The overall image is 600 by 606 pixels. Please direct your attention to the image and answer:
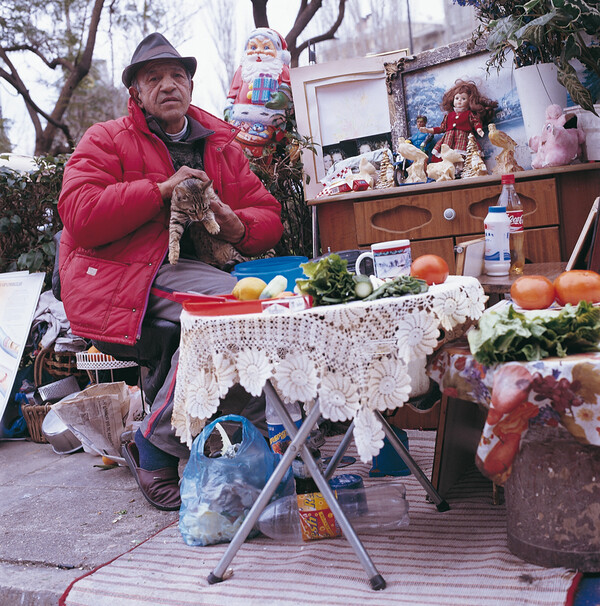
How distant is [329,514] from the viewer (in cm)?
264

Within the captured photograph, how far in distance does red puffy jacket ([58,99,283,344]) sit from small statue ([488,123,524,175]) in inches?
68.2

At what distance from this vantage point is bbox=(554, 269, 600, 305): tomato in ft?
7.79

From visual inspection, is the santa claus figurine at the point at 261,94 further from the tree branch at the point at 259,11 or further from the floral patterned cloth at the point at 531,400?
the tree branch at the point at 259,11

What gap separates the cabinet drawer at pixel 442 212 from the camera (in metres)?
3.55

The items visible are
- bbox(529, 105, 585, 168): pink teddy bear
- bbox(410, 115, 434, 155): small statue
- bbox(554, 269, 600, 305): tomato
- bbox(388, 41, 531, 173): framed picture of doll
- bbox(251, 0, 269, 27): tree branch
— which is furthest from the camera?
bbox(251, 0, 269, 27): tree branch

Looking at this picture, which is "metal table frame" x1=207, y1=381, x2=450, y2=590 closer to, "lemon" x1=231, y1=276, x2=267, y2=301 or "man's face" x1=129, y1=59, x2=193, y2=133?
"lemon" x1=231, y1=276, x2=267, y2=301

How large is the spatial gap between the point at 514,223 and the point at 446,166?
2.96 ft

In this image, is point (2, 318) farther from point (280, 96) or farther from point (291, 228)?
point (280, 96)

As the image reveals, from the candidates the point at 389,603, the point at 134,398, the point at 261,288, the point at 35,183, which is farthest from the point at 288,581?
the point at 35,183

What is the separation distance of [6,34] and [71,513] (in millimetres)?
10202

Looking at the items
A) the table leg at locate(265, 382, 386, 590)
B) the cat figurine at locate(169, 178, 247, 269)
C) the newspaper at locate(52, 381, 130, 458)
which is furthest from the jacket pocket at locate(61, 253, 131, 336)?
the table leg at locate(265, 382, 386, 590)

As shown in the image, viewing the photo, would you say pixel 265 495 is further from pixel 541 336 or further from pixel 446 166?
pixel 446 166

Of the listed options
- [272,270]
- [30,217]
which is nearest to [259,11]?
[30,217]

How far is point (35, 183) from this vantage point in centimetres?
515
